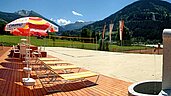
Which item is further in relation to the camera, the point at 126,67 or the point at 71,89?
the point at 126,67

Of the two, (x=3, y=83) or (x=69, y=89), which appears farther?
(x=3, y=83)

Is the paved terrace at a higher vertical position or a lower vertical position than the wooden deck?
higher

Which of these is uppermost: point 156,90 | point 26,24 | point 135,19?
point 135,19

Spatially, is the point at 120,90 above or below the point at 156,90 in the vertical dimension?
below

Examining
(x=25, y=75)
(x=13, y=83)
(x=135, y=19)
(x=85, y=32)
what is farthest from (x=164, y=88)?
(x=135, y=19)

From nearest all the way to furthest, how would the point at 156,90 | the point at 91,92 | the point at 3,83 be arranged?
the point at 156,90
the point at 91,92
the point at 3,83

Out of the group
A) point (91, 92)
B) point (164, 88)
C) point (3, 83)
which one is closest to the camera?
point (164, 88)

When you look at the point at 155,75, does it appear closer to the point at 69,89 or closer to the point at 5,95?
the point at 69,89

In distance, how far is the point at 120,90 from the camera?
194 inches

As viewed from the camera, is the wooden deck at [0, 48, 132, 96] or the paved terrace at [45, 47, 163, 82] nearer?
the wooden deck at [0, 48, 132, 96]

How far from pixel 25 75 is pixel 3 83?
3.92ft

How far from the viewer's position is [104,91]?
488 cm

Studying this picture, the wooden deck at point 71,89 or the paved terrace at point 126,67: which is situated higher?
the paved terrace at point 126,67

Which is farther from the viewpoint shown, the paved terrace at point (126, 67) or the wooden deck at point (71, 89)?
the paved terrace at point (126, 67)
